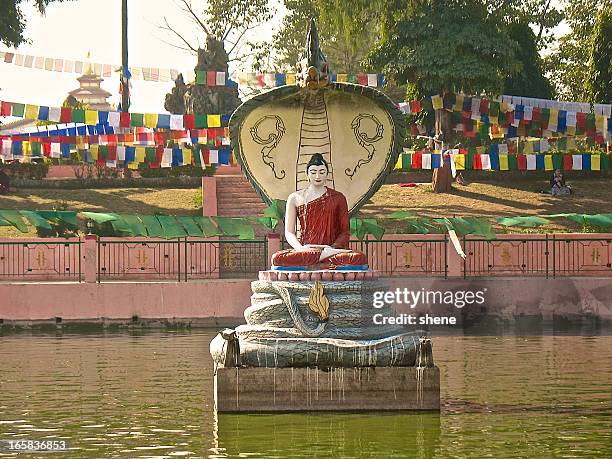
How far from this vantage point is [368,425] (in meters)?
16.2

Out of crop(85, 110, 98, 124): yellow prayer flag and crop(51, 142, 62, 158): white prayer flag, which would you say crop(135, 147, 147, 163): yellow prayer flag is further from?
crop(85, 110, 98, 124): yellow prayer flag

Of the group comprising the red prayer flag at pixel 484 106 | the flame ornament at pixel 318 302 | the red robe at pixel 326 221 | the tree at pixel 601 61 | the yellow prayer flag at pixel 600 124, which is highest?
the tree at pixel 601 61

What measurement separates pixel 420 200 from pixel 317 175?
26970 millimetres

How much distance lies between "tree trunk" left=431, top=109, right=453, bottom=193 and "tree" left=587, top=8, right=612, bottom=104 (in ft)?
15.1

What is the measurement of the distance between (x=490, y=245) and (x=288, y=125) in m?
15.1

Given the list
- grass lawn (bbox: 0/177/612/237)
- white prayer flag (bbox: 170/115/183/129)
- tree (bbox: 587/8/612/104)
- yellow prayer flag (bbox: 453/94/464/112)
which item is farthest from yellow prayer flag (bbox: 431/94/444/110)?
white prayer flag (bbox: 170/115/183/129)

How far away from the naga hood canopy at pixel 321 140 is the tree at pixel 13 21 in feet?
97.3

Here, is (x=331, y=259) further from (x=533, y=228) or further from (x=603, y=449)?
(x=533, y=228)

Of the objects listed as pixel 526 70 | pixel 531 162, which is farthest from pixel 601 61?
pixel 531 162

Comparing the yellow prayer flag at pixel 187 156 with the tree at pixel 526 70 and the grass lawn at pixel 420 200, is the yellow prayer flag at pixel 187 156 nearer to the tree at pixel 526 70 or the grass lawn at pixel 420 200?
the grass lawn at pixel 420 200

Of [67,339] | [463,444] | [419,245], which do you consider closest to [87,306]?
[67,339]

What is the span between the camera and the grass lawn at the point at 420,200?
43.2 meters

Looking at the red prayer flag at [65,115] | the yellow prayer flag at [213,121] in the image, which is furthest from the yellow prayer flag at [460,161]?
the red prayer flag at [65,115]

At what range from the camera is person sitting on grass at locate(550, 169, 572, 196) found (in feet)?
149
